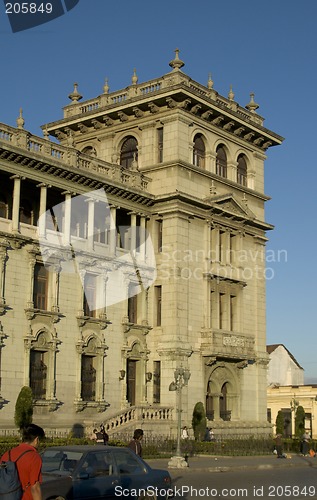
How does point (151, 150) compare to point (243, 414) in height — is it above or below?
above

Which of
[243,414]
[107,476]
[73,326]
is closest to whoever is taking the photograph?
[107,476]

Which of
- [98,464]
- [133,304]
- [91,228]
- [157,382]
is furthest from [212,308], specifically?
[98,464]

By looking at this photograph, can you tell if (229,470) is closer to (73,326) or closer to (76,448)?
(73,326)

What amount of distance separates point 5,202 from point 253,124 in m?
21.2

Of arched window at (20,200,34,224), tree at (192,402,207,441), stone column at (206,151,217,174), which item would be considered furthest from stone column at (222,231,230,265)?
arched window at (20,200,34,224)

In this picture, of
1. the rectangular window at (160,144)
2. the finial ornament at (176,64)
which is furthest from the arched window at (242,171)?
the finial ornament at (176,64)

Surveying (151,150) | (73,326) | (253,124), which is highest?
(253,124)

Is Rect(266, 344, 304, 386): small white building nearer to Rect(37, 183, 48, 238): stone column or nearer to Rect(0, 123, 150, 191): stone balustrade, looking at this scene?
Rect(0, 123, 150, 191): stone balustrade

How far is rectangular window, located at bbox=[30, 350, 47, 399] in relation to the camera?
39.0 metres

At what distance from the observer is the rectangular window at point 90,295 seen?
4312 centimetres

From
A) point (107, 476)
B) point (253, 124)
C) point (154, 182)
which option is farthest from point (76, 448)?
point (253, 124)

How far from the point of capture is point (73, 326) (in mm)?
41688

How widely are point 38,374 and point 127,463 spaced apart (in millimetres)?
23875

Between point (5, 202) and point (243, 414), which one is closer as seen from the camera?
point (5, 202)
